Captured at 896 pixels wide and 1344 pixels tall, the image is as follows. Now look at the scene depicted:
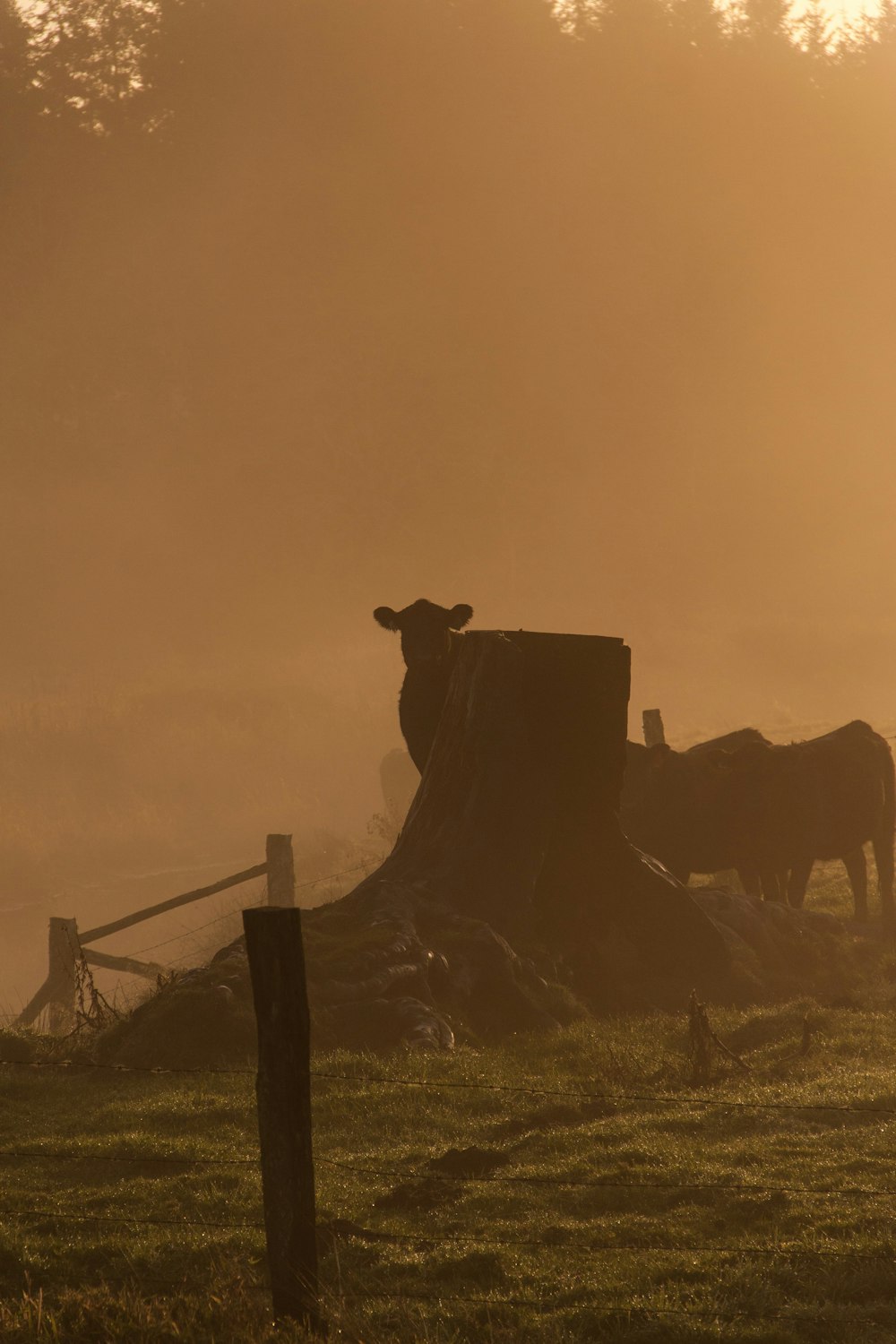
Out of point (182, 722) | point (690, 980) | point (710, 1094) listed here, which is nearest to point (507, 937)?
point (690, 980)

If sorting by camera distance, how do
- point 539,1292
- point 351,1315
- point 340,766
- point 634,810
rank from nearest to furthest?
point 351,1315, point 539,1292, point 634,810, point 340,766

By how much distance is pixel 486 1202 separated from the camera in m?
10.1

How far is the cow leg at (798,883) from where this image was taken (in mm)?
26219

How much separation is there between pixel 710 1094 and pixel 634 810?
40.4 ft

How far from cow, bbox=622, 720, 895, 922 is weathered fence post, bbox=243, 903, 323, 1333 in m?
19.3

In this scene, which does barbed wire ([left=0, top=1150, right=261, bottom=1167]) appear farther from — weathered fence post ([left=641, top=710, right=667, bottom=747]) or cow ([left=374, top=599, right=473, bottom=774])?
weathered fence post ([left=641, top=710, right=667, bottom=747])

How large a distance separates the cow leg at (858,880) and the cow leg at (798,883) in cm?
88

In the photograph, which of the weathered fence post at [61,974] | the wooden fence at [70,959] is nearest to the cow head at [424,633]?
the wooden fence at [70,959]

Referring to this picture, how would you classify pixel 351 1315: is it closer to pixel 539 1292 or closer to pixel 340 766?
pixel 539 1292

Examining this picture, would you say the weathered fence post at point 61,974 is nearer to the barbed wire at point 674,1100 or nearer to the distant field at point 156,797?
the barbed wire at point 674,1100

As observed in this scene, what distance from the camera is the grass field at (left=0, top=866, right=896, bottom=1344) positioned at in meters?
7.58

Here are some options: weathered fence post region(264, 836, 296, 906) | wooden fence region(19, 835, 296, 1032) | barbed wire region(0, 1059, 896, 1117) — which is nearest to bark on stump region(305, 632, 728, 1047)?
wooden fence region(19, 835, 296, 1032)

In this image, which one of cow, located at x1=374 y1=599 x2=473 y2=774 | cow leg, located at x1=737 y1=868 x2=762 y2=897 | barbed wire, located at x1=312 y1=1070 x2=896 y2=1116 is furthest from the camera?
cow leg, located at x1=737 y1=868 x2=762 y2=897

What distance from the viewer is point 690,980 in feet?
66.2
